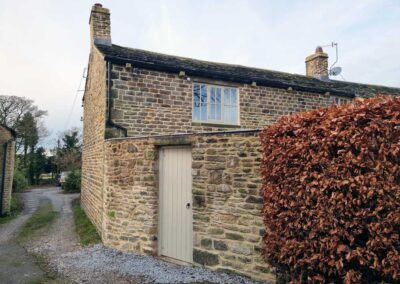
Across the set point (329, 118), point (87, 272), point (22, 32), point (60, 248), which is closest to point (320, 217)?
point (329, 118)

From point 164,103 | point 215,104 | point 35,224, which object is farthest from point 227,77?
point 35,224

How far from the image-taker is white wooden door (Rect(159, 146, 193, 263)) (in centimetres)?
612

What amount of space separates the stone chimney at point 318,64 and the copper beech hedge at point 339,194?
41.6 ft

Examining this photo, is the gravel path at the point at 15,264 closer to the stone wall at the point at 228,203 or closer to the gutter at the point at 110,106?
the stone wall at the point at 228,203

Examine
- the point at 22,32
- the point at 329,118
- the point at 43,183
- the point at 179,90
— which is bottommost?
the point at 43,183

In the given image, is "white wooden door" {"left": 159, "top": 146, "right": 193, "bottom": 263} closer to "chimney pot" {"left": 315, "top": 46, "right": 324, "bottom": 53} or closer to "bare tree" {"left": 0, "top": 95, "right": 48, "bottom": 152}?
"chimney pot" {"left": 315, "top": 46, "right": 324, "bottom": 53}

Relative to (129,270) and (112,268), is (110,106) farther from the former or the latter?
(129,270)

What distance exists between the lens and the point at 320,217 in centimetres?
384

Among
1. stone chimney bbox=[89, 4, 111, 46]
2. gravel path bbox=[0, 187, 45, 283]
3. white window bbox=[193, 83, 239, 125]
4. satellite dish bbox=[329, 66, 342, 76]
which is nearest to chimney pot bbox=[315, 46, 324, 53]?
satellite dish bbox=[329, 66, 342, 76]

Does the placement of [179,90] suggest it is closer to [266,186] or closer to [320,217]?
[266,186]

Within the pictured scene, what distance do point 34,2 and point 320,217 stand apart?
10825 mm

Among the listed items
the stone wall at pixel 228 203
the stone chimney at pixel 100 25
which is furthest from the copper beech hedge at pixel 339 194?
the stone chimney at pixel 100 25

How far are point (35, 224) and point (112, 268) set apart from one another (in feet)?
23.6

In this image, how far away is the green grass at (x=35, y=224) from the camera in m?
9.32
